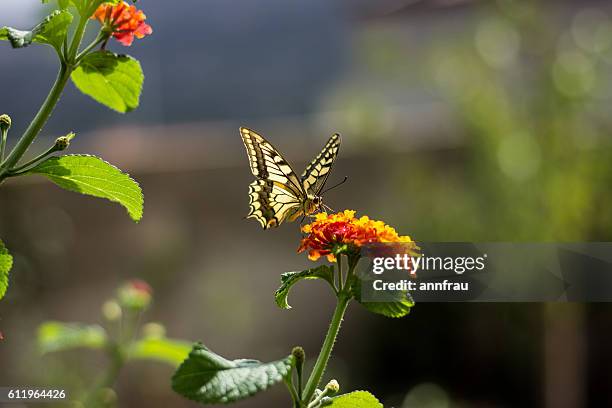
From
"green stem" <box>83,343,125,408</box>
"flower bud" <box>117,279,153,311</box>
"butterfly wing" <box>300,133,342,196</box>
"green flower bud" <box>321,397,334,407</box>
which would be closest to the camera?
"green flower bud" <box>321,397,334,407</box>

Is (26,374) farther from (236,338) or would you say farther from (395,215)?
(395,215)

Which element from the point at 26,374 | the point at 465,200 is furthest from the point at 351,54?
the point at 26,374

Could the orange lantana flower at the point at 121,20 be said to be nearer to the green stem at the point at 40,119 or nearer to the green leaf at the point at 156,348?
the green stem at the point at 40,119

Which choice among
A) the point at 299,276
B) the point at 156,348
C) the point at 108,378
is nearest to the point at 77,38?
the point at 299,276

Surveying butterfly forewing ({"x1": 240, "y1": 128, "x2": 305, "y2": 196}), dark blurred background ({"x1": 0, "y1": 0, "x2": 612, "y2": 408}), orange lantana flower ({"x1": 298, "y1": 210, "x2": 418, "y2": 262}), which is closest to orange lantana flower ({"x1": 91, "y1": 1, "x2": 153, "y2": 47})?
orange lantana flower ({"x1": 298, "y1": 210, "x2": 418, "y2": 262})

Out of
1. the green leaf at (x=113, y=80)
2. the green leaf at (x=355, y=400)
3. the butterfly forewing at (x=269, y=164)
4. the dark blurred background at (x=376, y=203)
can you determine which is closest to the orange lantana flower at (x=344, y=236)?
the green leaf at (x=355, y=400)

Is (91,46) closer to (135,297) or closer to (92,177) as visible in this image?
(92,177)

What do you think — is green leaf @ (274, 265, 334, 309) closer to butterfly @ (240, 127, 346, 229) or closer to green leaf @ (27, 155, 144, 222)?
green leaf @ (27, 155, 144, 222)
